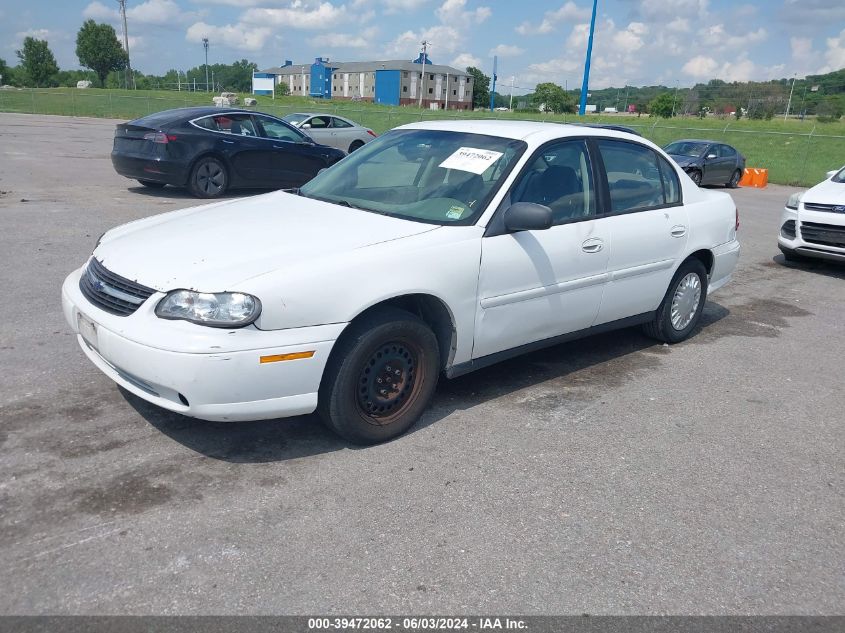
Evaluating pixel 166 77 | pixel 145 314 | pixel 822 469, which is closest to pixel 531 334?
pixel 822 469

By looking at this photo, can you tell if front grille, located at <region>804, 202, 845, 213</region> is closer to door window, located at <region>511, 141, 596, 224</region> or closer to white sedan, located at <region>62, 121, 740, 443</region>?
white sedan, located at <region>62, 121, 740, 443</region>

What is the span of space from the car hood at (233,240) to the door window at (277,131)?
8678mm

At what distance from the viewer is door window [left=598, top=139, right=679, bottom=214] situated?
501 centimetres

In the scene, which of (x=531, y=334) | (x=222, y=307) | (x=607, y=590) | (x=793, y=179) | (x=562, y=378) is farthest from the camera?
(x=793, y=179)

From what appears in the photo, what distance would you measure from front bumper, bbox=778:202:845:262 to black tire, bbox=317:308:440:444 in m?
7.17

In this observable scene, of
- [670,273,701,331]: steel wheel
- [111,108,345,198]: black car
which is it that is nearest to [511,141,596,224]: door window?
[670,273,701,331]: steel wheel

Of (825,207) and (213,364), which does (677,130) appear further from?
(213,364)

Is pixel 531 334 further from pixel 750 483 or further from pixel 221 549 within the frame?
pixel 221 549

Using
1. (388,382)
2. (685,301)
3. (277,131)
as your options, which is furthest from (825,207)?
(277,131)

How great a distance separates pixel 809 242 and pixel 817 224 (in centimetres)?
24

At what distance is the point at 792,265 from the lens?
9891mm

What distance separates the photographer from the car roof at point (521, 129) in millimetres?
4648

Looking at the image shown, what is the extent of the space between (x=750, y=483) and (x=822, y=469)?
1.73 feet

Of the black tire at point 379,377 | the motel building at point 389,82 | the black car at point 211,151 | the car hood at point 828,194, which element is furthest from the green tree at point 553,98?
the black tire at point 379,377
